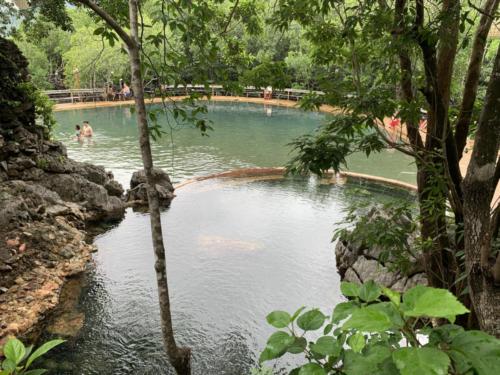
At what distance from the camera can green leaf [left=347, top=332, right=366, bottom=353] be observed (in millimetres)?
1227

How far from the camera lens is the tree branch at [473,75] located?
9.80ft

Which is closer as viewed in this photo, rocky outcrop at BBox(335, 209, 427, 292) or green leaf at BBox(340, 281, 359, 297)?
green leaf at BBox(340, 281, 359, 297)

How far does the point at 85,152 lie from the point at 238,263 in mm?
10844

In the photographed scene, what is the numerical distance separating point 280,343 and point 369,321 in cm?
46

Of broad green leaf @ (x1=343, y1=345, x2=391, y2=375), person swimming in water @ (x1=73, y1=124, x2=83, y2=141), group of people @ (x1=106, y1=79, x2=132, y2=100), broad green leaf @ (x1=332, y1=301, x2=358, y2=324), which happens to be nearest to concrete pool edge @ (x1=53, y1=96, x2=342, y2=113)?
group of people @ (x1=106, y1=79, x2=132, y2=100)

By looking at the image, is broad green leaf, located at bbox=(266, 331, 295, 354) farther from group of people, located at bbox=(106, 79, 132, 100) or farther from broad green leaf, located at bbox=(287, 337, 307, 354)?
group of people, located at bbox=(106, 79, 132, 100)

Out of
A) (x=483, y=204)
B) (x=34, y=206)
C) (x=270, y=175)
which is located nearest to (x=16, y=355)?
(x=483, y=204)

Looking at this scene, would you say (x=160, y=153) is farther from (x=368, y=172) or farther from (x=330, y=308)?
(x=330, y=308)

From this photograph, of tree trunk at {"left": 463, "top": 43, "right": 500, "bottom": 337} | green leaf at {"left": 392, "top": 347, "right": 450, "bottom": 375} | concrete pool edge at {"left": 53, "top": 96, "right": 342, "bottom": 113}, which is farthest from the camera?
concrete pool edge at {"left": 53, "top": 96, "right": 342, "bottom": 113}

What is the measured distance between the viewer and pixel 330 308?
7.13 meters

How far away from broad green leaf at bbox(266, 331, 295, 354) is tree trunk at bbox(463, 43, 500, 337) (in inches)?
44.0

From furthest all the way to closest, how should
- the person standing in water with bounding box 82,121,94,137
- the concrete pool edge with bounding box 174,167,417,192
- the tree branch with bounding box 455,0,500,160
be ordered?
the person standing in water with bounding box 82,121,94,137, the concrete pool edge with bounding box 174,167,417,192, the tree branch with bounding box 455,0,500,160

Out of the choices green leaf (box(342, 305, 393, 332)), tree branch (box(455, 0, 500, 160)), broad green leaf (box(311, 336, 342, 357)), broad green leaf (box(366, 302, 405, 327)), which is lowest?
broad green leaf (box(311, 336, 342, 357))

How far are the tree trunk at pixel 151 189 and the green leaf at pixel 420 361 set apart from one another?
11.5 ft
